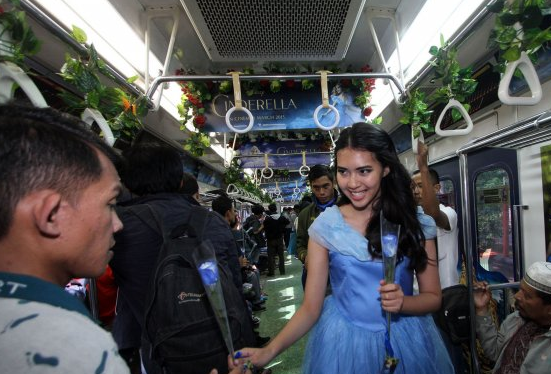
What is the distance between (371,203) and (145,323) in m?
1.19

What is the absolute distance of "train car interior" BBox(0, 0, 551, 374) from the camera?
71.0 inches

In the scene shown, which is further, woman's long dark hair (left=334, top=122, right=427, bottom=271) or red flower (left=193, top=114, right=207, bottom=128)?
red flower (left=193, top=114, right=207, bottom=128)

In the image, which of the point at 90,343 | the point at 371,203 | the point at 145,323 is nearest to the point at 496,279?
the point at 371,203

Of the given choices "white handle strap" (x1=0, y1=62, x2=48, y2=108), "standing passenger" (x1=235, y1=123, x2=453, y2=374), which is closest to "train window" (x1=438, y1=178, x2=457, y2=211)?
"standing passenger" (x1=235, y1=123, x2=453, y2=374)

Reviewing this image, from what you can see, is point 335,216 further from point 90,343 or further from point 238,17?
→ point 238,17

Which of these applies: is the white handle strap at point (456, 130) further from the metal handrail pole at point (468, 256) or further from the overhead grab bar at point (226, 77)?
the overhead grab bar at point (226, 77)

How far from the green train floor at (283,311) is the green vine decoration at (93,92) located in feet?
9.49

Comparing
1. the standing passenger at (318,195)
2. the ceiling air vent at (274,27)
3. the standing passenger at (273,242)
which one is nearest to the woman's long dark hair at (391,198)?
the ceiling air vent at (274,27)

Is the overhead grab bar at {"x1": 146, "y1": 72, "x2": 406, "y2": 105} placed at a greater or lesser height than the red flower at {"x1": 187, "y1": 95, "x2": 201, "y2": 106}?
lesser

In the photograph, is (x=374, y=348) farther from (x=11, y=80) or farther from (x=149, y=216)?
(x=11, y=80)

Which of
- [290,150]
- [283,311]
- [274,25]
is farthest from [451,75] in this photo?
[290,150]

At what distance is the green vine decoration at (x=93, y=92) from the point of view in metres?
1.80

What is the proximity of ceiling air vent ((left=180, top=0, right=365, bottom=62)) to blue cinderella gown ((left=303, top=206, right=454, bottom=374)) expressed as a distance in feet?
4.79

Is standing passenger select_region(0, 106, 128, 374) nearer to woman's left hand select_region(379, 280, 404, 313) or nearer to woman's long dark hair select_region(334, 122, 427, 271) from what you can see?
woman's left hand select_region(379, 280, 404, 313)
